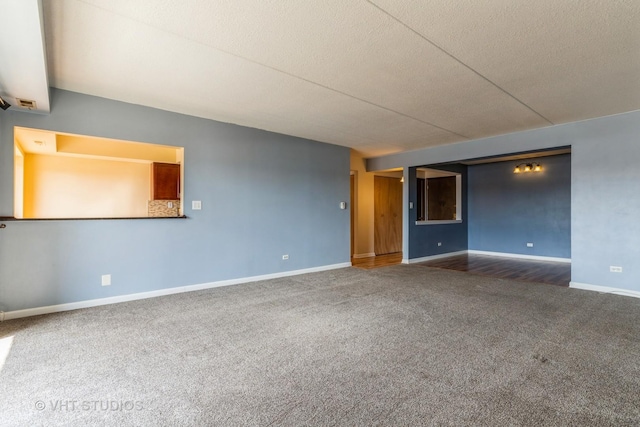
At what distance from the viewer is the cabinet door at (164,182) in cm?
568

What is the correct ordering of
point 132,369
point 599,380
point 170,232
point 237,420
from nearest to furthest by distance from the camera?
point 237,420 < point 599,380 < point 132,369 < point 170,232

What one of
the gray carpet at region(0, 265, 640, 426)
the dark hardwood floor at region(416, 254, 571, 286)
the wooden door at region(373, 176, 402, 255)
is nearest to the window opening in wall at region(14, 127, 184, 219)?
the gray carpet at region(0, 265, 640, 426)

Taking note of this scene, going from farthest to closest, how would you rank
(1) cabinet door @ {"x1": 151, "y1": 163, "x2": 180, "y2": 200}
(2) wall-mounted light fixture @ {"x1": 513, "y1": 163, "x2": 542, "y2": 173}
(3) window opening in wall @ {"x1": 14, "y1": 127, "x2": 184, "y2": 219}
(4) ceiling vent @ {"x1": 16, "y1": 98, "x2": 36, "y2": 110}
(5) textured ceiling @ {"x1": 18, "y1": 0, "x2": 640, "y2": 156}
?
1. (2) wall-mounted light fixture @ {"x1": 513, "y1": 163, "x2": 542, "y2": 173}
2. (1) cabinet door @ {"x1": 151, "y1": 163, "x2": 180, "y2": 200}
3. (3) window opening in wall @ {"x1": 14, "y1": 127, "x2": 184, "y2": 219}
4. (4) ceiling vent @ {"x1": 16, "y1": 98, "x2": 36, "y2": 110}
5. (5) textured ceiling @ {"x1": 18, "y1": 0, "x2": 640, "y2": 156}

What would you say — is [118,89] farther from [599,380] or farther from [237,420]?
[599,380]

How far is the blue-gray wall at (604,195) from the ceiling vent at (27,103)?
21.5ft

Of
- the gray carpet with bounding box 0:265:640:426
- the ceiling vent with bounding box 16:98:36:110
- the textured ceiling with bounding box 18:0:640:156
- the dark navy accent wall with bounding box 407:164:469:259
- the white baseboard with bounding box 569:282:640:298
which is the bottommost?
the gray carpet with bounding box 0:265:640:426

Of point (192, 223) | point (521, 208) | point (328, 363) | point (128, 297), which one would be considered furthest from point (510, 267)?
point (128, 297)

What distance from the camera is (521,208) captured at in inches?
293

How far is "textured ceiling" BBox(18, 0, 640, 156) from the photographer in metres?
2.06

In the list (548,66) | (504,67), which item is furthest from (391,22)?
(548,66)

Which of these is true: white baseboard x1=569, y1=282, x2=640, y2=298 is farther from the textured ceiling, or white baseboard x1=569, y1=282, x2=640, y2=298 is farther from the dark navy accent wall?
the dark navy accent wall

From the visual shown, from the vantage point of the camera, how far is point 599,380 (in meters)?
1.98

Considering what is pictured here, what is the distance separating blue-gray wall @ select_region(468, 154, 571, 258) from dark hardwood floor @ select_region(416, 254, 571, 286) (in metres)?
0.53

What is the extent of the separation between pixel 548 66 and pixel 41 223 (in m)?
5.32
